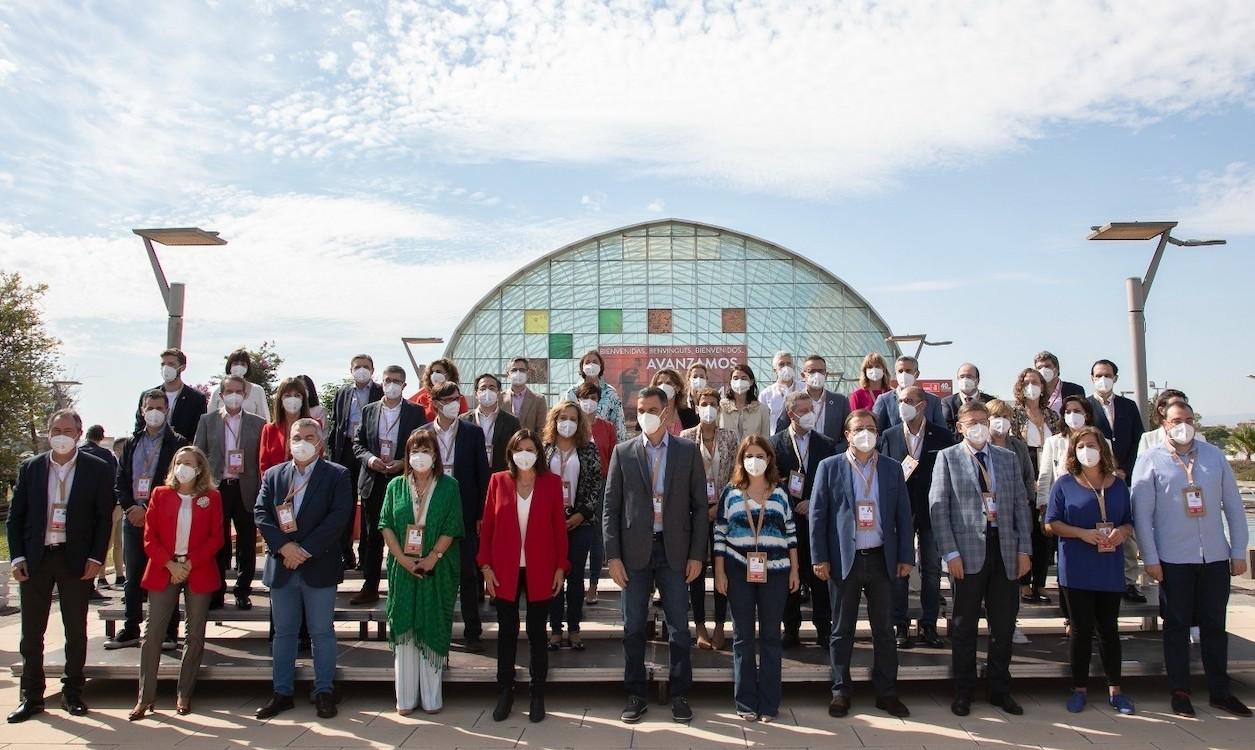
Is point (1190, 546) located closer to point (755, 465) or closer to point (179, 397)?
point (755, 465)

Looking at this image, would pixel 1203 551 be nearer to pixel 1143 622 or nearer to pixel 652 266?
pixel 1143 622

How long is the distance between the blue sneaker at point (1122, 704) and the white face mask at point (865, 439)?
2.36m

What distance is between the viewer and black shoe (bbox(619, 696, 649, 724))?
18.2ft

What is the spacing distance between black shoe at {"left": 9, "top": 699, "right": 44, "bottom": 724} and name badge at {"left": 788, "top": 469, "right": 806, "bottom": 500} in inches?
215

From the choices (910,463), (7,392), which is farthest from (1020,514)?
(7,392)

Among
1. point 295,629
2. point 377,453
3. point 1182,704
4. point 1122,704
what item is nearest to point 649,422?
point 377,453

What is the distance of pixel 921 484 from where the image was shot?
6.51 metres

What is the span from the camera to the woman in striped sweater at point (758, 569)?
5.52 meters

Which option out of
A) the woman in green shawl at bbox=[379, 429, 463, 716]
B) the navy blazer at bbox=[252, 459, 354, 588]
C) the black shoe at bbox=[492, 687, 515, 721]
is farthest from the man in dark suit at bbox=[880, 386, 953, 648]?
the navy blazer at bbox=[252, 459, 354, 588]

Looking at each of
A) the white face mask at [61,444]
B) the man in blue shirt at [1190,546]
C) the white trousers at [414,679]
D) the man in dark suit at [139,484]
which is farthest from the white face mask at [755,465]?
the white face mask at [61,444]

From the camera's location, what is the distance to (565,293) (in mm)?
32594

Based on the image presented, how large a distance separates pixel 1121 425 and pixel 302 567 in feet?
21.4

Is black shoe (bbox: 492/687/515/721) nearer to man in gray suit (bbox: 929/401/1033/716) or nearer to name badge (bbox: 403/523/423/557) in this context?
name badge (bbox: 403/523/423/557)

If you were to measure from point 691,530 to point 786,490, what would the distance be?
105cm
